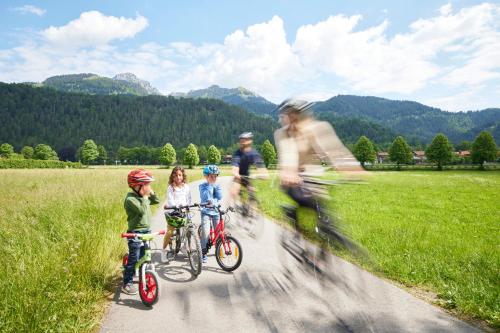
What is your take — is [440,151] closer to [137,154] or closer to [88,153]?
[88,153]

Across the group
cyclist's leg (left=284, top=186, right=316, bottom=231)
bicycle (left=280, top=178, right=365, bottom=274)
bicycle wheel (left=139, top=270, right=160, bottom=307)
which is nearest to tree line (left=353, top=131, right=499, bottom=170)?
bicycle (left=280, top=178, right=365, bottom=274)

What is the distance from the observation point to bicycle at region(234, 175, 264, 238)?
26.2 ft

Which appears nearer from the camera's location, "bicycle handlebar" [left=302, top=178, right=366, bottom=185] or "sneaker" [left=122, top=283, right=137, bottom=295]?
"bicycle handlebar" [left=302, top=178, right=366, bottom=185]

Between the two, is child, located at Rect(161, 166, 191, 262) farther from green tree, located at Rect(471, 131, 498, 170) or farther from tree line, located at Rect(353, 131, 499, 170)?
green tree, located at Rect(471, 131, 498, 170)

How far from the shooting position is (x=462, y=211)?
14633 mm

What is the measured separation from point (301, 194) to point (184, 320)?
81.6 inches

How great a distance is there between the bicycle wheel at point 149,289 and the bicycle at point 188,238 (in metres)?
1.08

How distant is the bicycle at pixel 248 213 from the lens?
800cm

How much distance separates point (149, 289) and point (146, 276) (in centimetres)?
18

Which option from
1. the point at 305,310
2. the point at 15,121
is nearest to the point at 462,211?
the point at 305,310

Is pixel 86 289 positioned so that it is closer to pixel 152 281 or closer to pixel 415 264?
pixel 152 281

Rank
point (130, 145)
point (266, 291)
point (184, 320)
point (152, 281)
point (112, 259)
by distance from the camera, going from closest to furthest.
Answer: point (184, 320) < point (152, 281) < point (266, 291) < point (112, 259) < point (130, 145)

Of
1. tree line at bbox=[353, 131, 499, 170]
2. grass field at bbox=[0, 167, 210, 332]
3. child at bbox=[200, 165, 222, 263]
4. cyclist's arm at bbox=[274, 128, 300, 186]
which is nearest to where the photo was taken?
grass field at bbox=[0, 167, 210, 332]

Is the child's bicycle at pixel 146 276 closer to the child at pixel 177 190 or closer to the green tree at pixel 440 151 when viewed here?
the child at pixel 177 190
